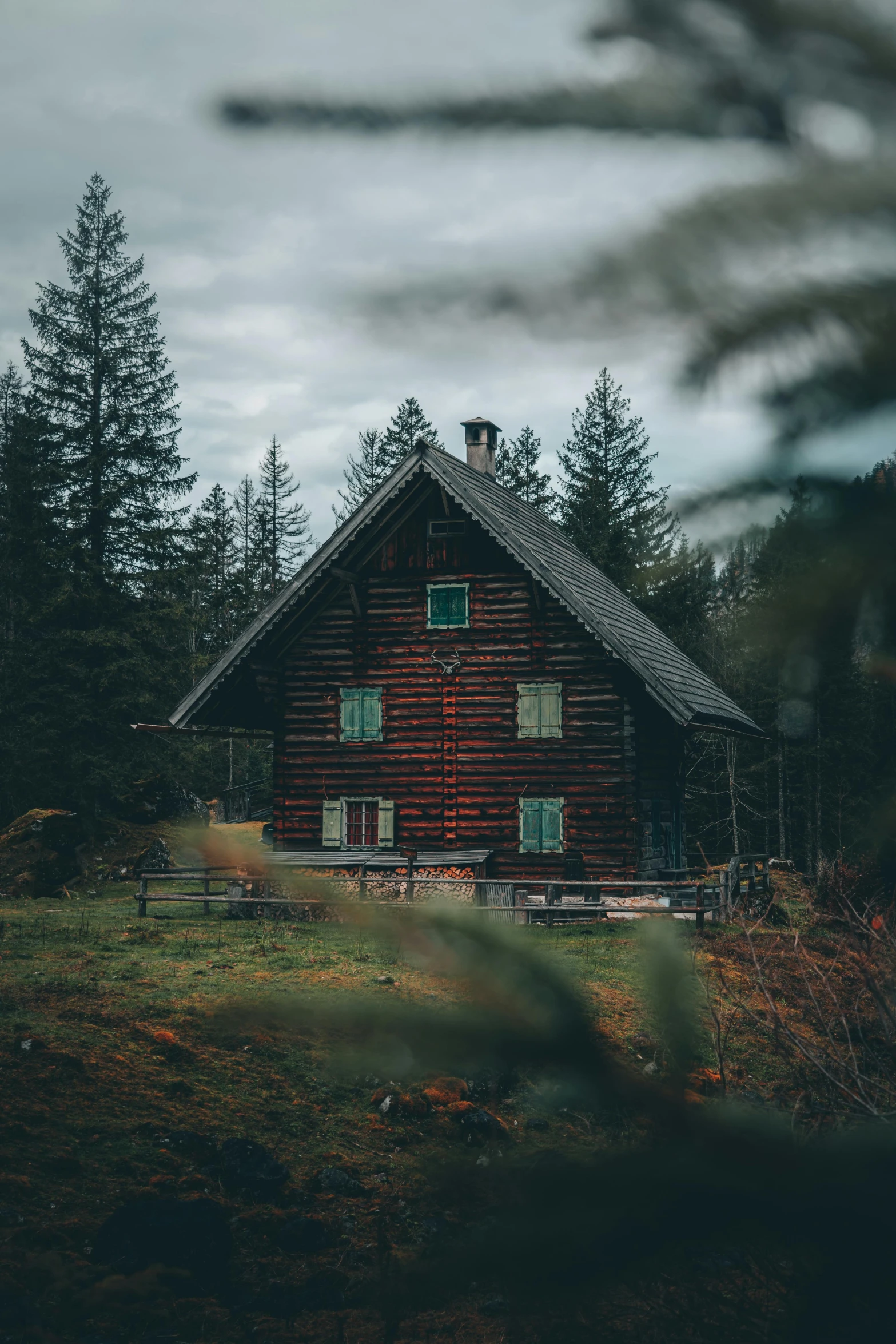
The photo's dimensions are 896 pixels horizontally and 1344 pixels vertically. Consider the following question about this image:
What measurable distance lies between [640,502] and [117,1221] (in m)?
6.09

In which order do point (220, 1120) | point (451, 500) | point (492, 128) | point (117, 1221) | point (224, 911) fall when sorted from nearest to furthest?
point (492, 128), point (117, 1221), point (220, 1120), point (224, 911), point (451, 500)

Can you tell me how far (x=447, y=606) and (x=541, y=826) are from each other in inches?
204

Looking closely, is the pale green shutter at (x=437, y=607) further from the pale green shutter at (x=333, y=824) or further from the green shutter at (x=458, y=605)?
the pale green shutter at (x=333, y=824)

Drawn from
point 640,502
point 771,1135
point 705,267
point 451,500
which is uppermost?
point 451,500

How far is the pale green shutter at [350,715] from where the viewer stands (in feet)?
75.5

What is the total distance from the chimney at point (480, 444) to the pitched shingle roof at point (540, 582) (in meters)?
3.04

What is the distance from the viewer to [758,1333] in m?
1.84

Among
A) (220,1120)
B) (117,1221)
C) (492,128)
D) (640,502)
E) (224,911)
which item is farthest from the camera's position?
(224,911)

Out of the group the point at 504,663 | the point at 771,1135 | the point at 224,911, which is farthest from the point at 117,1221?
the point at 504,663

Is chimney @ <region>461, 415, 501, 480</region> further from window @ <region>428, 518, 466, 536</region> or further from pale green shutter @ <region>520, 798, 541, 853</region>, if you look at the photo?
pale green shutter @ <region>520, 798, 541, 853</region>

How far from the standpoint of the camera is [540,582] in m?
21.1

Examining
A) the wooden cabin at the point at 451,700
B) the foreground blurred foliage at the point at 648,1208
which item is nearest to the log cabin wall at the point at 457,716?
the wooden cabin at the point at 451,700

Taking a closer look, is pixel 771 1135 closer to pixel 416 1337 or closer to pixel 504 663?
pixel 416 1337

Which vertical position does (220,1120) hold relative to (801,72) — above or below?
below
